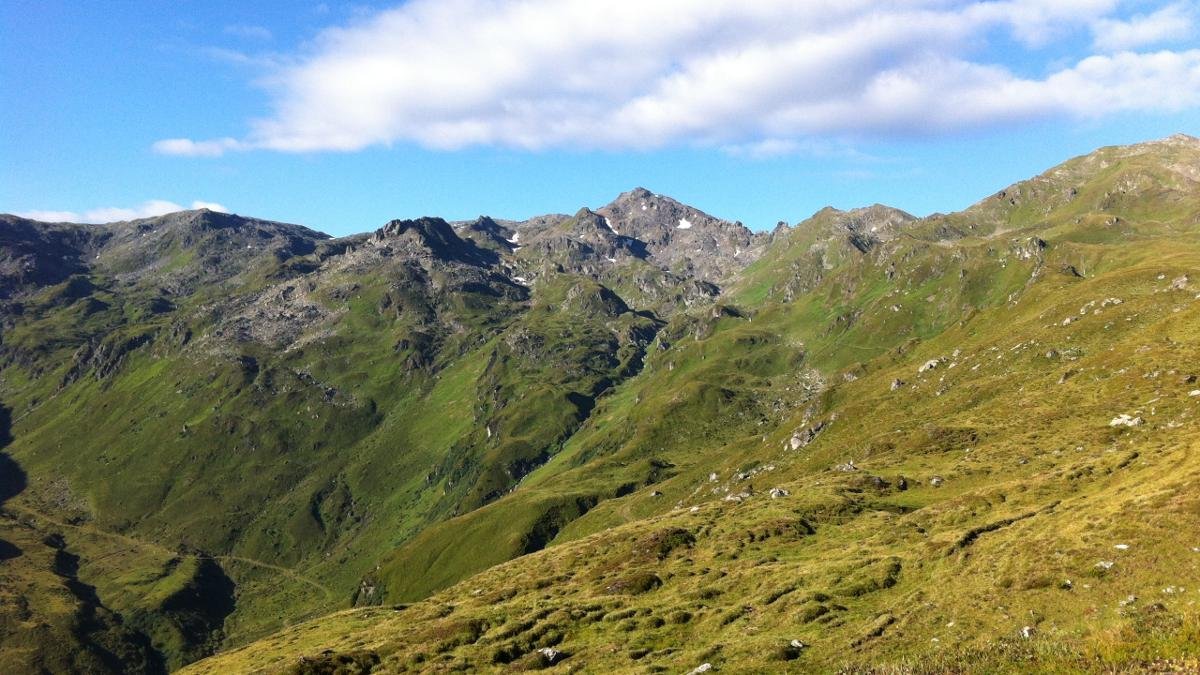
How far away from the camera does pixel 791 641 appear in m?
47.0

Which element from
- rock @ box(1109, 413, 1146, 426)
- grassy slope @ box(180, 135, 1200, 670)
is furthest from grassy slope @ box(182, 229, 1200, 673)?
rock @ box(1109, 413, 1146, 426)

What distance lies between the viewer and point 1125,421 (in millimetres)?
111812

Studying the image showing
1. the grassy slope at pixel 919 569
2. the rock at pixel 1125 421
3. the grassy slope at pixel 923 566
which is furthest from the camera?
the rock at pixel 1125 421

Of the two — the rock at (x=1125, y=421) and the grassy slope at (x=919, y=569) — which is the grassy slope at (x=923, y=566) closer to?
the grassy slope at (x=919, y=569)

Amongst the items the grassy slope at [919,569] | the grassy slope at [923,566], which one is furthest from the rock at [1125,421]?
the grassy slope at [923,566]

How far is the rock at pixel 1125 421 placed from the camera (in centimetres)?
10846

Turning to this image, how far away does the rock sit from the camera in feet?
356

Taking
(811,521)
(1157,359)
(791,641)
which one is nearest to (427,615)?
(811,521)

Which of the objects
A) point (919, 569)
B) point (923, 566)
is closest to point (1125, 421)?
point (923, 566)

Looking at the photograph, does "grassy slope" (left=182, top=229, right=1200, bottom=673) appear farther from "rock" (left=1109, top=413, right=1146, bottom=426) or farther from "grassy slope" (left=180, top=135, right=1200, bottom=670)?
"rock" (left=1109, top=413, right=1146, bottom=426)

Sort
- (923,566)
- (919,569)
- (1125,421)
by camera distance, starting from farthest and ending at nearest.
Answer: (1125,421)
(923,566)
(919,569)

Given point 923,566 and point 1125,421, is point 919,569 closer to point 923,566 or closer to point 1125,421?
point 923,566

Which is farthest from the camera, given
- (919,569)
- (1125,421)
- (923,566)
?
(1125,421)

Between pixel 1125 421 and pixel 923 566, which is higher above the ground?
pixel 1125 421
